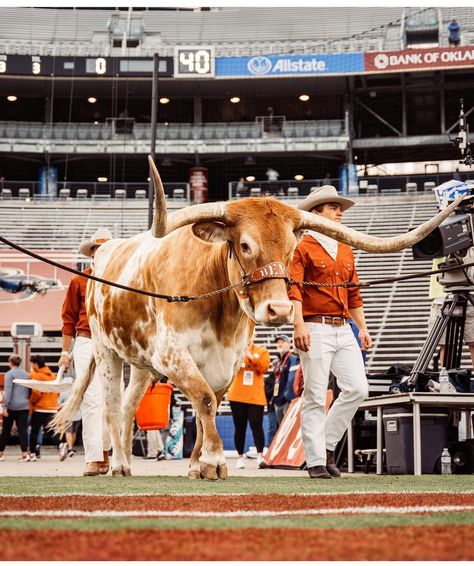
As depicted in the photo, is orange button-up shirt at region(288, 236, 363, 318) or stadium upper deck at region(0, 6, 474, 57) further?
stadium upper deck at region(0, 6, 474, 57)

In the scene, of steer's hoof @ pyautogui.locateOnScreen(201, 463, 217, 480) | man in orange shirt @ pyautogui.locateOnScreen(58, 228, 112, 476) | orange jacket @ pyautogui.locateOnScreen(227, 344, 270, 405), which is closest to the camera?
steer's hoof @ pyautogui.locateOnScreen(201, 463, 217, 480)

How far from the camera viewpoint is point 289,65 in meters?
42.1

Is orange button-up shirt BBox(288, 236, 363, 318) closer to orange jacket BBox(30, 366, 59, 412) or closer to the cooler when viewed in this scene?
the cooler

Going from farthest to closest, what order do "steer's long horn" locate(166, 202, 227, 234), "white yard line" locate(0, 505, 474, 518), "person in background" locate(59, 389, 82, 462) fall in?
1. "person in background" locate(59, 389, 82, 462)
2. "steer's long horn" locate(166, 202, 227, 234)
3. "white yard line" locate(0, 505, 474, 518)

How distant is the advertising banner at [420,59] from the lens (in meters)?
40.5

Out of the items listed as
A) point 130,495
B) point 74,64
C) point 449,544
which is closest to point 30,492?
point 130,495

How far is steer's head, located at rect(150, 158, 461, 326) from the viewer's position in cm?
561

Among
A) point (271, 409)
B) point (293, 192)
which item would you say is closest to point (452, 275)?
point (271, 409)

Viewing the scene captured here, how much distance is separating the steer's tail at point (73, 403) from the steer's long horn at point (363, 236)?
9.67 ft

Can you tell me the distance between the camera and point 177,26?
167 ft

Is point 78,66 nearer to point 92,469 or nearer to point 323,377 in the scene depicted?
point 92,469

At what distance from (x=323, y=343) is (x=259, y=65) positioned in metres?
37.0

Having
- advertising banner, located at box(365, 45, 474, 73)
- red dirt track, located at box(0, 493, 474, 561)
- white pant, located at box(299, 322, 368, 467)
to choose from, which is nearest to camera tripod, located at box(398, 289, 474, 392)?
white pant, located at box(299, 322, 368, 467)

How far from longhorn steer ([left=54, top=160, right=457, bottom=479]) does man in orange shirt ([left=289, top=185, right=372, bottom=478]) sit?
17.9 inches
